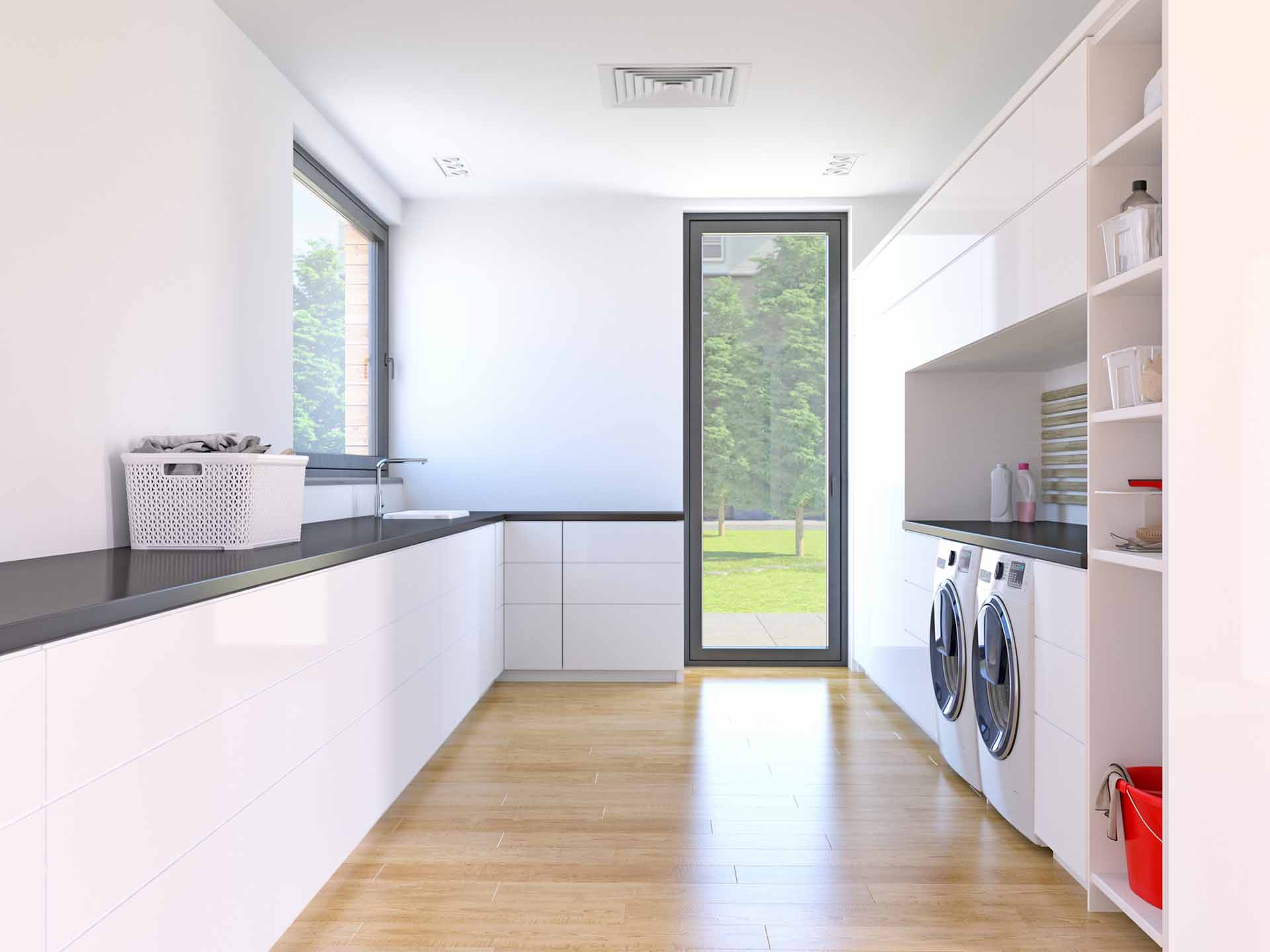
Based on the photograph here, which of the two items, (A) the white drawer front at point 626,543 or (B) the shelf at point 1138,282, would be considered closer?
(B) the shelf at point 1138,282

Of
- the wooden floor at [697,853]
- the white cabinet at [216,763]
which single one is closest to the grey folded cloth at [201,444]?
the white cabinet at [216,763]

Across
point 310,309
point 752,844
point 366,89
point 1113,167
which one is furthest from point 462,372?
point 1113,167

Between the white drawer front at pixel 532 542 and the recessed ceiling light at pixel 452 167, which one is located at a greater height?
the recessed ceiling light at pixel 452 167

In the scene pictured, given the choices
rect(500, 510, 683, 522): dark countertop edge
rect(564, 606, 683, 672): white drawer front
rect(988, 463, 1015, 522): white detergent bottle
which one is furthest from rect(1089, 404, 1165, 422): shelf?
rect(564, 606, 683, 672): white drawer front

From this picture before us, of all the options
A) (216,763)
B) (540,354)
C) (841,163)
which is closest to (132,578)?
(216,763)

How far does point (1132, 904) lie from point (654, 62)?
2867 millimetres

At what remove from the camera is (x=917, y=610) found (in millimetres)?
3555

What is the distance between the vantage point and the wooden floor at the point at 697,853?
2023 millimetres

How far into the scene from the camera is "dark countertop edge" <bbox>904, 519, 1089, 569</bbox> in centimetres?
218

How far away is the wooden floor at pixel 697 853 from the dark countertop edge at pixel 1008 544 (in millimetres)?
804

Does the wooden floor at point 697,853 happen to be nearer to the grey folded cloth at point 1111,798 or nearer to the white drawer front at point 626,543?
the grey folded cloth at point 1111,798

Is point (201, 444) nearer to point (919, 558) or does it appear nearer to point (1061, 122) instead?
point (1061, 122)

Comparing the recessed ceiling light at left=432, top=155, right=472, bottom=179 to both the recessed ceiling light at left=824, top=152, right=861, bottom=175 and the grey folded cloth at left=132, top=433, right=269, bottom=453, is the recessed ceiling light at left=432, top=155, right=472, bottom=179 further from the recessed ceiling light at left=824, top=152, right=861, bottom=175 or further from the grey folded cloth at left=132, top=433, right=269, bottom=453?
the grey folded cloth at left=132, top=433, right=269, bottom=453
